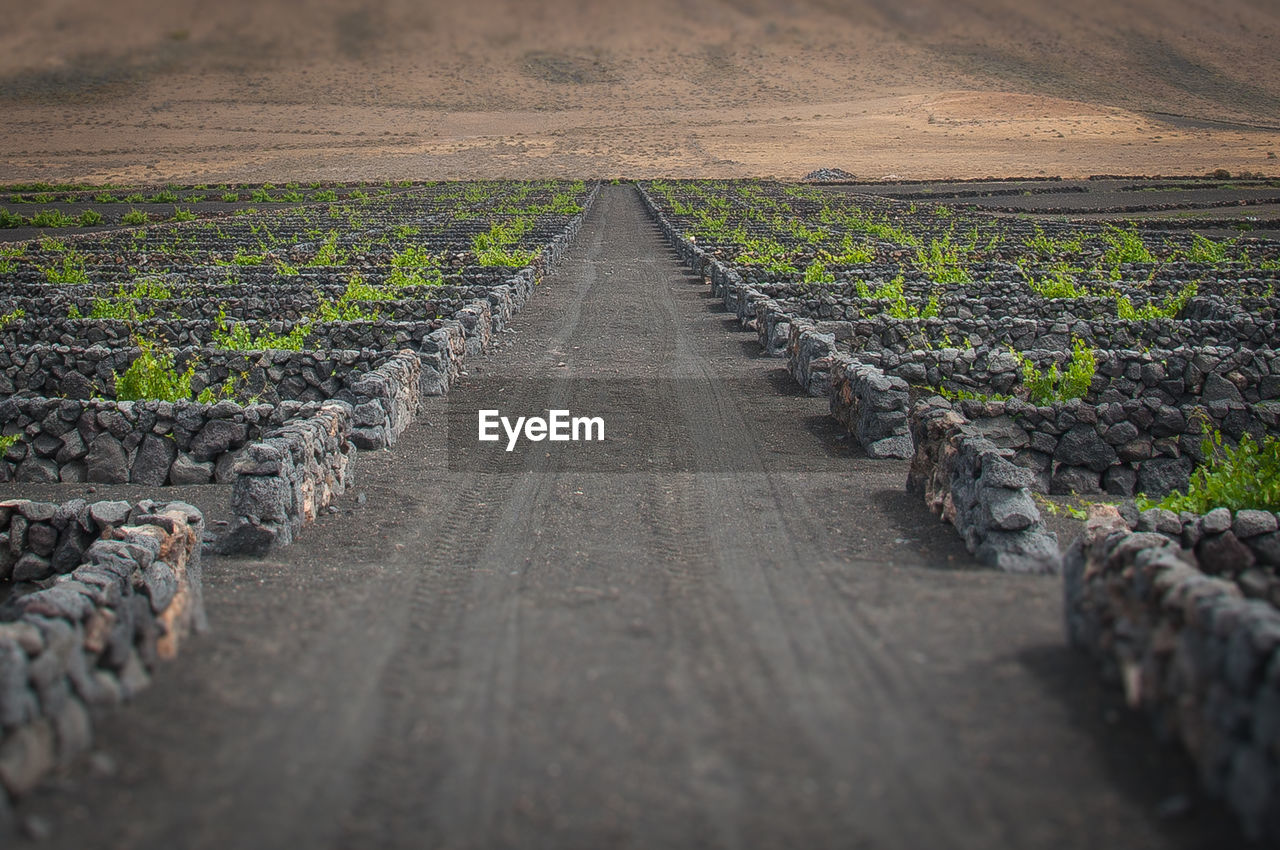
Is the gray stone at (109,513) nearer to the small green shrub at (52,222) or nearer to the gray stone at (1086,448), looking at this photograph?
the gray stone at (1086,448)

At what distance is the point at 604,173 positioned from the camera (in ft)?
314

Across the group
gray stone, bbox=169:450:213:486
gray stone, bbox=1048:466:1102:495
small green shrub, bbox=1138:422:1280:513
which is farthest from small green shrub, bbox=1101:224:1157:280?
gray stone, bbox=169:450:213:486

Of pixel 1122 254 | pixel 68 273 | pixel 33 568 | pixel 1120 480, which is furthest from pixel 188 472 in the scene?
pixel 1122 254

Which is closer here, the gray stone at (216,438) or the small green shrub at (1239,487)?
the small green shrub at (1239,487)

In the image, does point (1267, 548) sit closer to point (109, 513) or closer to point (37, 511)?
point (109, 513)

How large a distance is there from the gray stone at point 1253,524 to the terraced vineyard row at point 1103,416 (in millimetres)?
10

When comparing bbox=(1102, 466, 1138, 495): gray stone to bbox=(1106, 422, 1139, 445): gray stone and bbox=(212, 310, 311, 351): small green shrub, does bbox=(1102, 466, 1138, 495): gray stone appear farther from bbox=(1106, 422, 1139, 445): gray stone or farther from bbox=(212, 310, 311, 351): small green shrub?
bbox=(212, 310, 311, 351): small green shrub

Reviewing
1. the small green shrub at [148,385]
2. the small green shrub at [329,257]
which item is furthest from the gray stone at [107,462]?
the small green shrub at [329,257]

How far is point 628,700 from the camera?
16.4ft

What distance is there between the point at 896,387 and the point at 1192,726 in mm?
6721

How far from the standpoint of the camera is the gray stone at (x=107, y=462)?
1030 cm

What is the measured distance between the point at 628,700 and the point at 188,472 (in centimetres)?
690

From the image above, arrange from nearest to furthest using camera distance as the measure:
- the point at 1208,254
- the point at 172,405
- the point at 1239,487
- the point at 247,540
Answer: the point at 247,540 → the point at 1239,487 → the point at 172,405 → the point at 1208,254

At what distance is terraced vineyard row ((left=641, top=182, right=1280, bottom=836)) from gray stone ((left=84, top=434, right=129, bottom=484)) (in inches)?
302
